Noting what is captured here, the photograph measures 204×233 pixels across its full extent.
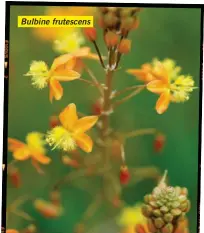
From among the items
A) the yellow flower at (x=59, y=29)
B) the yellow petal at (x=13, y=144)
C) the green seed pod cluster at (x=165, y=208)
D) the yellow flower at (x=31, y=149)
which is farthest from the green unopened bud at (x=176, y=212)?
the yellow flower at (x=59, y=29)

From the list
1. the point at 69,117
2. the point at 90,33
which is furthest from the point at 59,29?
the point at 69,117

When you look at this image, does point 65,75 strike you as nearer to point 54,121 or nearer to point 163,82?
point 54,121

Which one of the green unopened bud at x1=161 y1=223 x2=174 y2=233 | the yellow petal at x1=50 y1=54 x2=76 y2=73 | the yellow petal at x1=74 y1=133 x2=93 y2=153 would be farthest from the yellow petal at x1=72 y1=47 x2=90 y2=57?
the green unopened bud at x1=161 y1=223 x2=174 y2=233

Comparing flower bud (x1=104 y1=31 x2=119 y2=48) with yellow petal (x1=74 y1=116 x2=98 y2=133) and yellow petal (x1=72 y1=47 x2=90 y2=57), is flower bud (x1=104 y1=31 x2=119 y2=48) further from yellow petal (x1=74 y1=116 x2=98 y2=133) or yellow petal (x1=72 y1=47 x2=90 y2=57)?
yellow petal (x1=74 y1=116 x2=98 y2=133)

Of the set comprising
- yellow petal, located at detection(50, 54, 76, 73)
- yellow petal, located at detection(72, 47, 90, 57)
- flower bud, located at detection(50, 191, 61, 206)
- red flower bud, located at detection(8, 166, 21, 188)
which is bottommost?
flower bud, located at detection(50, 191, 61, 206)

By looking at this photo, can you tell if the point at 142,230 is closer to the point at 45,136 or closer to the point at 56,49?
the point at 45,136

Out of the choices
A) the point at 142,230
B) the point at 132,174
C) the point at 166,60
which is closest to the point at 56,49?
the point at 166,60
